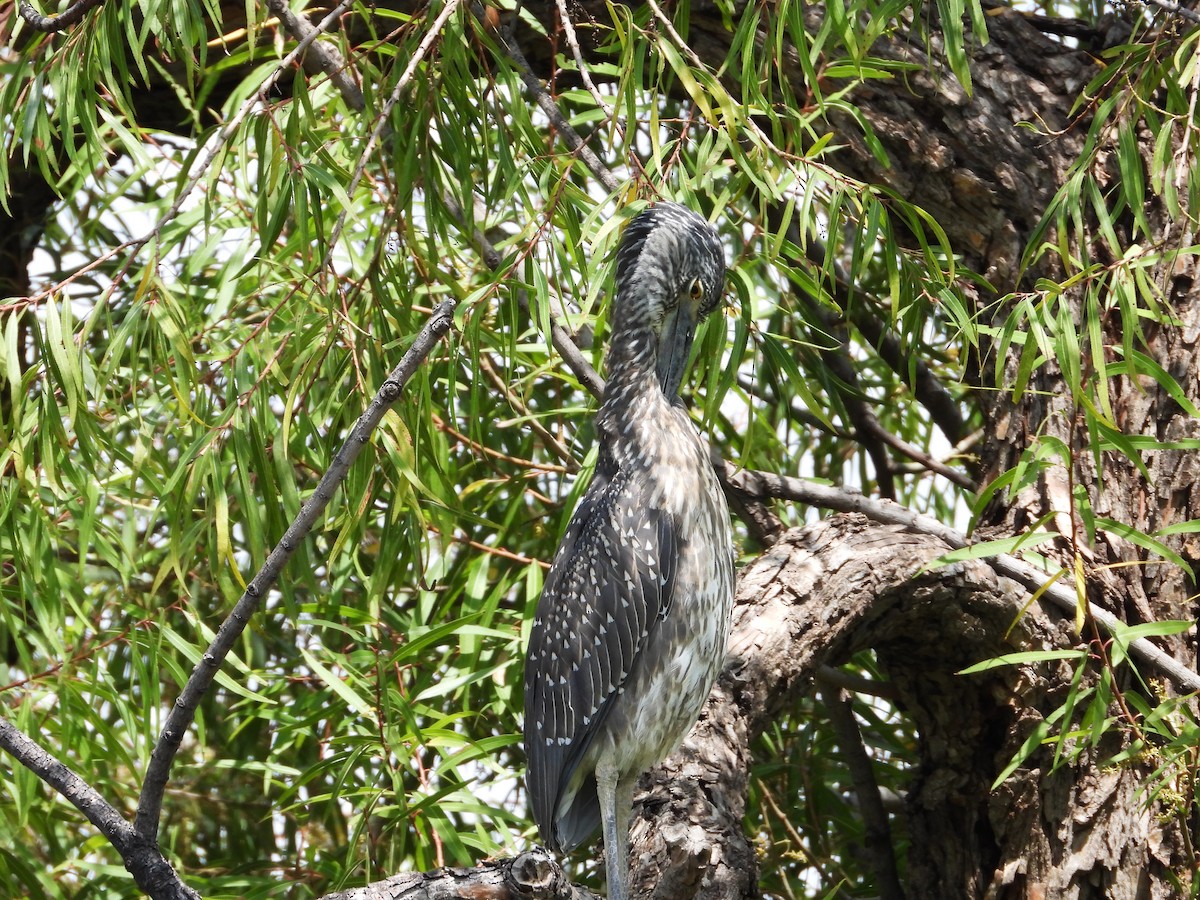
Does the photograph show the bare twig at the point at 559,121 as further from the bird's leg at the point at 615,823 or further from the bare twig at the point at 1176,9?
the bird's leg at the point at 615,823

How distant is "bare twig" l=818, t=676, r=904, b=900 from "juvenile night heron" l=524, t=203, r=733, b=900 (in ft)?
2.65

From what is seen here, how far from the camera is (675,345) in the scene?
2467 mm

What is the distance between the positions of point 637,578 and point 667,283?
0.54m

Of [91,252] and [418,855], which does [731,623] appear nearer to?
[418,855]

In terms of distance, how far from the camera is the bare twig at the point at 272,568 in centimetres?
144

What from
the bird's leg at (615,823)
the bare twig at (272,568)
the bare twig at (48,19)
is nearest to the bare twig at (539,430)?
the bird's leg at (615,823)

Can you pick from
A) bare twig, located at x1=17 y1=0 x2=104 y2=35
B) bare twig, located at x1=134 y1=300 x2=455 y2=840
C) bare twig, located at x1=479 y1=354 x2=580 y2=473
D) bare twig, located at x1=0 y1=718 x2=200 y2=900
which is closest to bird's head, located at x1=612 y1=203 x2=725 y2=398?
bare twig, located at x1=479 y1=354 x2=580 y2=473

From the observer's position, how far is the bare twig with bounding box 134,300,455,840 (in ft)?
4.72

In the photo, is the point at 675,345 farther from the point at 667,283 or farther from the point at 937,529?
the point at 937,529

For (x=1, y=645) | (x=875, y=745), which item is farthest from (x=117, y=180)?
(x=875, y=745)

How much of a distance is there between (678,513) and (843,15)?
35.0 inches

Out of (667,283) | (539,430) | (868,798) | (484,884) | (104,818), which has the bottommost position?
(868,798)

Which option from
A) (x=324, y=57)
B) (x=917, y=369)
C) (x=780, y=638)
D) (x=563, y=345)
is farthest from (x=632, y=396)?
(x=917, y=369)

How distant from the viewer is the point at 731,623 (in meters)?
2.52
